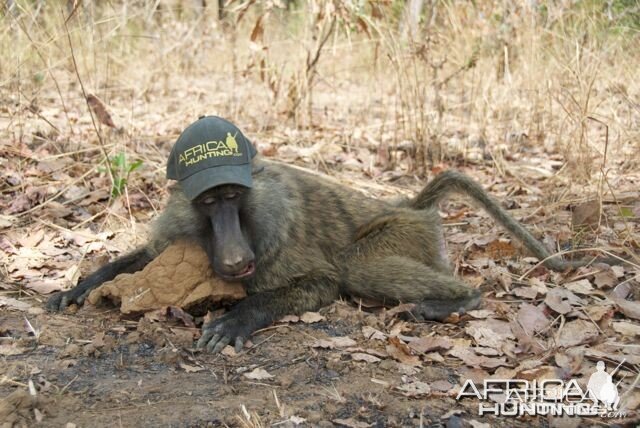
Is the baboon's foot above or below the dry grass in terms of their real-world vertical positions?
below

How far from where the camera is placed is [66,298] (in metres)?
3.31

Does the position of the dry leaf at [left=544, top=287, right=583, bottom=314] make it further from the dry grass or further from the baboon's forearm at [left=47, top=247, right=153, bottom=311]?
the baboon's forearm at [left=47, top=247, right=153, bottom=311]

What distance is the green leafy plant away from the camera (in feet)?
15.0

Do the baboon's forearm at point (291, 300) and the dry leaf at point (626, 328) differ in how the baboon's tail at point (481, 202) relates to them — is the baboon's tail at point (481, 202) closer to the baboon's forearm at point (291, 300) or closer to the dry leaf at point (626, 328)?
the dry leaf at point (626, 328)

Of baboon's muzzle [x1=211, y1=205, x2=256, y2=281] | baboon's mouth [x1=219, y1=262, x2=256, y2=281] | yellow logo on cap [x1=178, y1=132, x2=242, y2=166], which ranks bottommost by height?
baboon's mouth [x1=219, y1=262, x2=256, y2=281]

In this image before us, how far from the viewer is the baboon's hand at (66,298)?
328cm

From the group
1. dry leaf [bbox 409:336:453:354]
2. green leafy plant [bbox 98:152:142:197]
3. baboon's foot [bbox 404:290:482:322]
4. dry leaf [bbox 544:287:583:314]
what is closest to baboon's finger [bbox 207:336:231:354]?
dry leaf [bbox 409:336:453:354]

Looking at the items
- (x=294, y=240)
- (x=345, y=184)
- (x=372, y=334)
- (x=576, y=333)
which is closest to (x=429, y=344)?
(x=372, y=334)

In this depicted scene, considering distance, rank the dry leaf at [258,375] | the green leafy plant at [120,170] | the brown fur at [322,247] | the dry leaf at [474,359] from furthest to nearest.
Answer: the green leafy plant at [120,170] → the brown fur at [322,247] → the dry leaf at [474,359] → the dry leaf at [258,375]

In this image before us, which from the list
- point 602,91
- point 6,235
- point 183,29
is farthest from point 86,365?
point 183,29

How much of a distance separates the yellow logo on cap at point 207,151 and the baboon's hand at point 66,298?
881mm

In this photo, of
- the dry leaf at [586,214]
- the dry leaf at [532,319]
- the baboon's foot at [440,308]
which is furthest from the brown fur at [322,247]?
the dry leaf at [586,214]

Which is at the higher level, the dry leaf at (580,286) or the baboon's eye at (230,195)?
the baboon's eye at (230,195)

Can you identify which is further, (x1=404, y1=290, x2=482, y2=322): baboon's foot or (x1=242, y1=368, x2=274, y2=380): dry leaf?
(x1=404, y1=290, x2=482, y2=322): baboon's foot
